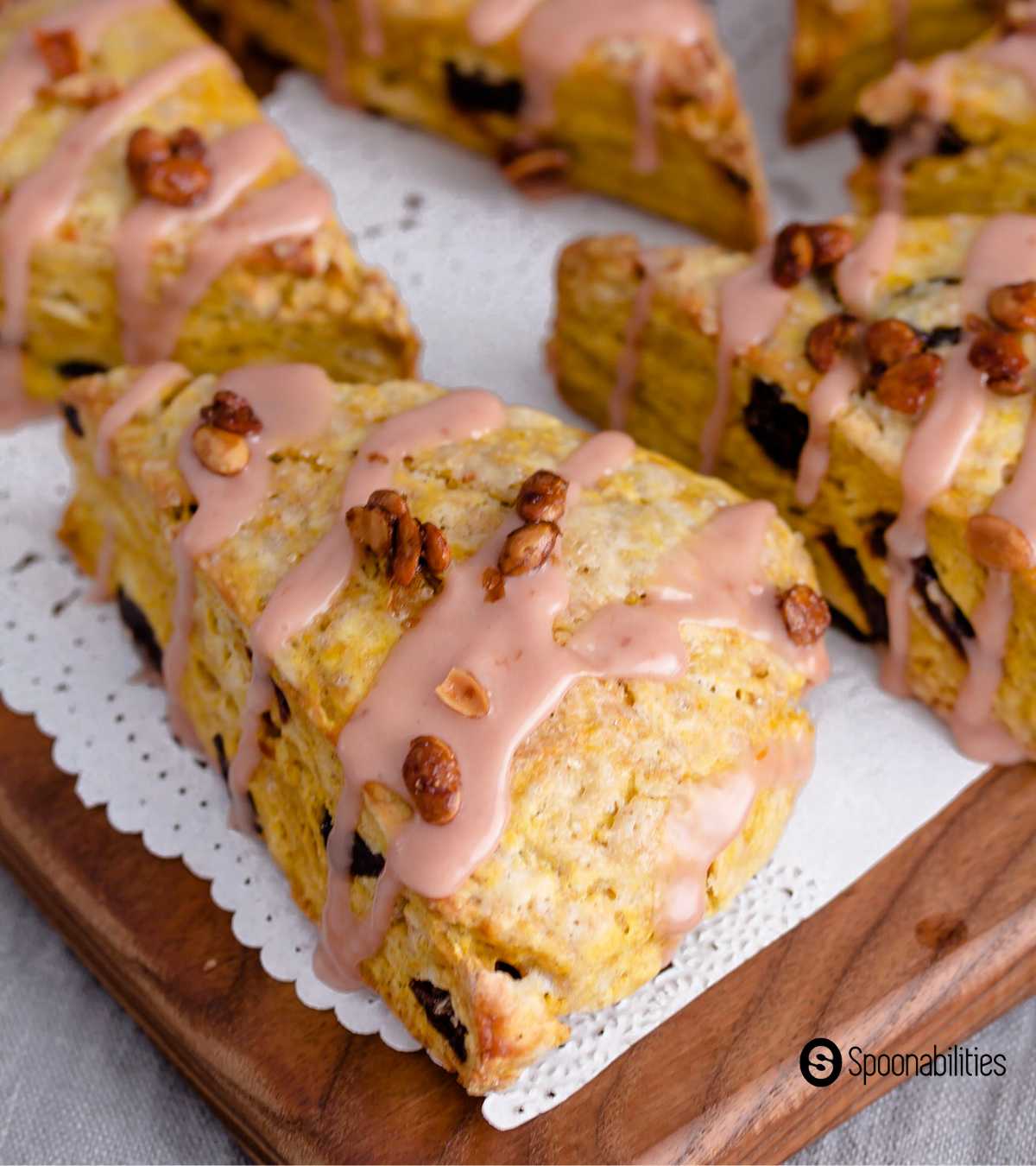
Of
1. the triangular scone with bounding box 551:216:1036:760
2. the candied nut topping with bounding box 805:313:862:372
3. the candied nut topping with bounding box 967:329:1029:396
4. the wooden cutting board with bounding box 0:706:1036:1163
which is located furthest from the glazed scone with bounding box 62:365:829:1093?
the candied nut topping with bounding box 967:329:1029:396

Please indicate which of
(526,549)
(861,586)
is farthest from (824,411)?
(526,549)

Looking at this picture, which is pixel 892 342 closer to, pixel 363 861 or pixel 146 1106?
pixel 363 861

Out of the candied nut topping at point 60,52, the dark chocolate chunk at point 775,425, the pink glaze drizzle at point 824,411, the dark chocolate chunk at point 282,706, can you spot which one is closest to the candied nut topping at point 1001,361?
the pink glaze drizzle at point 824,411

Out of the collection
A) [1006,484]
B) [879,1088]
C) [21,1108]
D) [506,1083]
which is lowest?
[21,1108]

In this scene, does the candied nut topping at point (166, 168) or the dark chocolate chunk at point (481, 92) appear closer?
the candied nut topping at point (166, 168)

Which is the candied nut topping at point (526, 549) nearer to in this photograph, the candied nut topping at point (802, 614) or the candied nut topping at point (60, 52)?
the candied nut topping at point (802, 614)

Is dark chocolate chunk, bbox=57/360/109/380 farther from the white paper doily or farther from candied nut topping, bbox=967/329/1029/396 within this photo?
candied nut topping, bbox=967/329/1029/396

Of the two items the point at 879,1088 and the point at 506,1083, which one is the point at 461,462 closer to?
the point at 506,1083

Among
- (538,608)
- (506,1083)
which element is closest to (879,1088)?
(506,1083)
